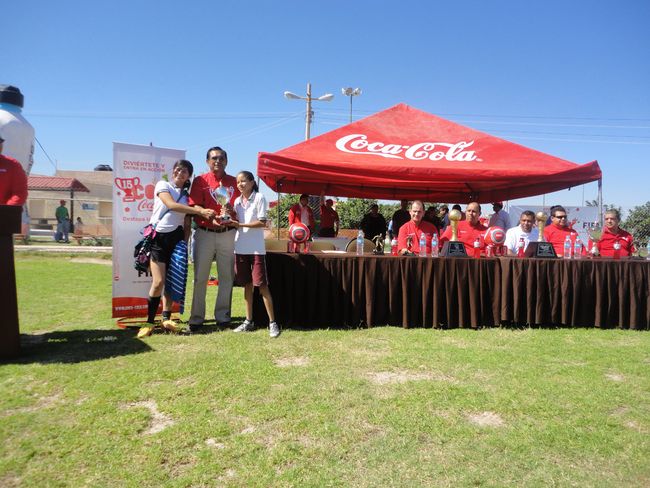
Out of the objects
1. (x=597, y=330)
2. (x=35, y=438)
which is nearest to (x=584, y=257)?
(x=597, y=330)

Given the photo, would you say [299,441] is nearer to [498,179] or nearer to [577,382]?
[577,382]

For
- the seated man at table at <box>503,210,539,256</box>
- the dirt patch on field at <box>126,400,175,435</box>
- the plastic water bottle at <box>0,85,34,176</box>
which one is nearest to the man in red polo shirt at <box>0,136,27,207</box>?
the plastic water bottle at <box>0,85,34,176</box>

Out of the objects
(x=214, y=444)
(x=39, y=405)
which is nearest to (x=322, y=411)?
(x=214, y=444)

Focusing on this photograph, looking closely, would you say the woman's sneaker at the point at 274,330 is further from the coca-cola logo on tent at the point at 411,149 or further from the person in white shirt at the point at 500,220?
the person in white shirt at the point at 500,220

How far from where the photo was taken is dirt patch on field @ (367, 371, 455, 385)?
3229 millimetres

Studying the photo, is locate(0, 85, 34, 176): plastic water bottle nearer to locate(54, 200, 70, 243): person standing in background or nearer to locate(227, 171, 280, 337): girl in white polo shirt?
locate(227, 171, 280, 337): girl in white polo shirt

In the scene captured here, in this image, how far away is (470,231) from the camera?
18.7 ft

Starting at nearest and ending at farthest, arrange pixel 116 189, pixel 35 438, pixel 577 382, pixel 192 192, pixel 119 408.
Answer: pixel 35 438
pixel 119 408
pixel 577 382
pixel 192 192
pixel 116 189

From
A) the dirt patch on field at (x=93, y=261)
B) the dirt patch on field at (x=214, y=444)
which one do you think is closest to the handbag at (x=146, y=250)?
the dirt patch on field at (x=214, y=444)

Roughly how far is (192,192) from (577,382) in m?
3.87

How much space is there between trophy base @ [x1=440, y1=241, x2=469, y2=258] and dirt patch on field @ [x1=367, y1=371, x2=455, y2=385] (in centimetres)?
194

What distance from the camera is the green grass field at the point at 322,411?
6.79ft

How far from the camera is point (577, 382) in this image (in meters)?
3.25

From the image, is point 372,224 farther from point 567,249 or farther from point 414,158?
point 567,249
